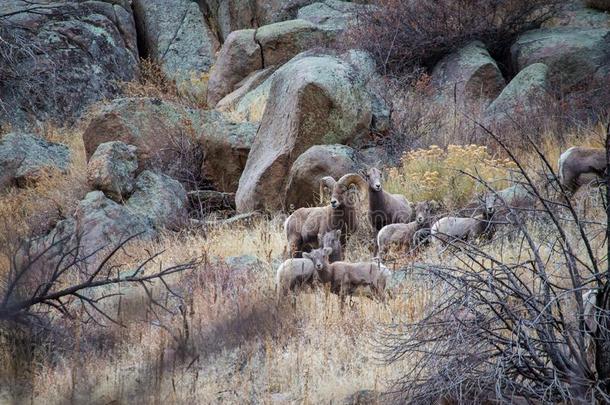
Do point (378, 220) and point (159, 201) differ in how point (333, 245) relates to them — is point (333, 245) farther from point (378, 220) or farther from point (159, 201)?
point (159, 201)

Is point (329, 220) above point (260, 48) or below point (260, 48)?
below

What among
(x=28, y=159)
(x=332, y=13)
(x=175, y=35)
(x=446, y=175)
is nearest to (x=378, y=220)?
(x=446, y=175)

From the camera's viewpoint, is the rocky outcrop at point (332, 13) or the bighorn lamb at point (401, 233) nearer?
the bighorn lamb at point (401, 233)

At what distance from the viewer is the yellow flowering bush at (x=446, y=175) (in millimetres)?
12438

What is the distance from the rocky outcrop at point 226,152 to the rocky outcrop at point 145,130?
25 centimetres

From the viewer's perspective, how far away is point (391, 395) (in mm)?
6527

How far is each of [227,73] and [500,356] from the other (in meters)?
15.6

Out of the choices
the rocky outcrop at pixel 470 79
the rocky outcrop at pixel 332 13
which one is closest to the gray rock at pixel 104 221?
the rocky outcrop at pixel 470 79

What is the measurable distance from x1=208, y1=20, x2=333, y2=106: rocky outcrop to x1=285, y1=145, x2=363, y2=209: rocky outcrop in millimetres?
7490

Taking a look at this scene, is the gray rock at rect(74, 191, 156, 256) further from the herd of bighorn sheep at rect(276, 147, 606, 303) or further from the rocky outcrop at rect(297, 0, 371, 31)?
the rocky outcrop at rect(297, 0, 371, 31)

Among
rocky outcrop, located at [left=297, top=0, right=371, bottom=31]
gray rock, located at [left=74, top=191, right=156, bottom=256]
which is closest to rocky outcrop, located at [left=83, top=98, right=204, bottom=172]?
gray rock, located at [left=74, top=191, right=156, bottom=256]

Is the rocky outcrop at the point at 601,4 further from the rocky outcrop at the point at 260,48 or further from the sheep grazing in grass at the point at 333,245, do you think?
the sheep grazing in grass at the point at 333,245

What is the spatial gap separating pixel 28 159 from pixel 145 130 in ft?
6.84

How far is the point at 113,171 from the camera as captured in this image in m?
13.4
